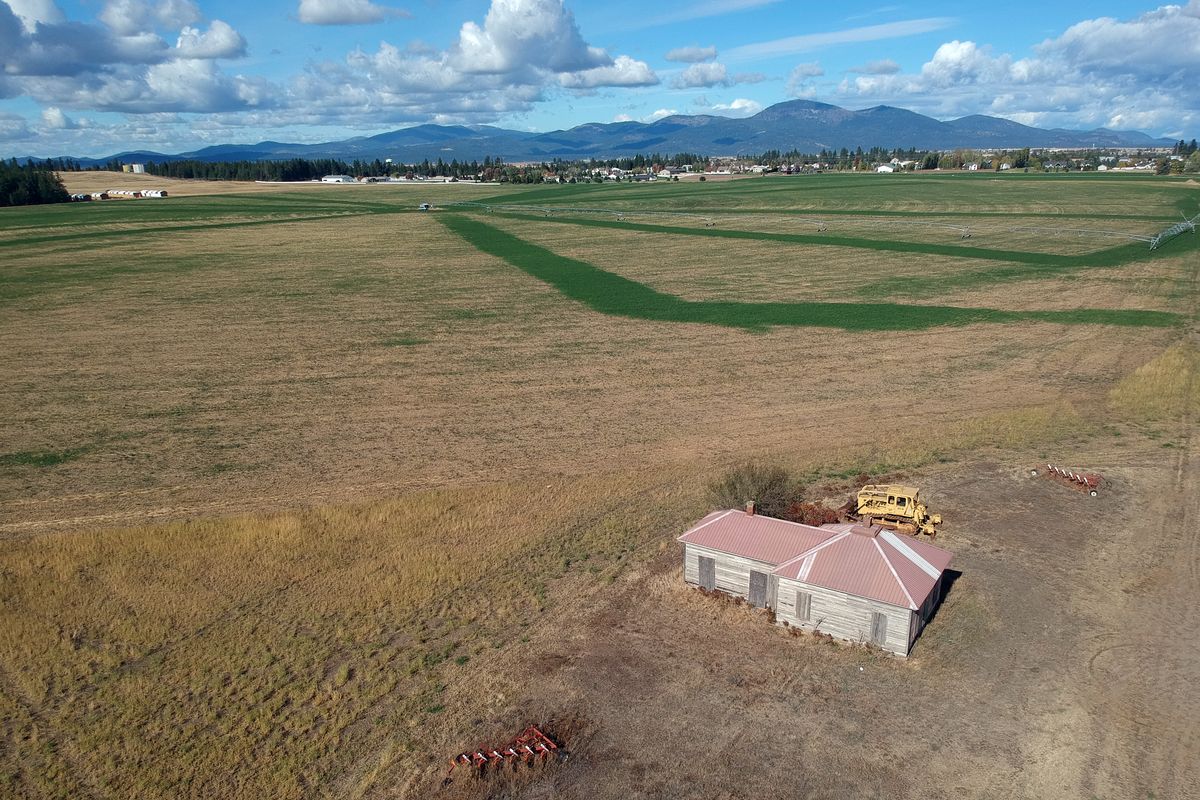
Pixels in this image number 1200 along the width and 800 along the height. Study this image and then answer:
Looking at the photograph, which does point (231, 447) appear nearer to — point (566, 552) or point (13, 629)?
point (13, 629)

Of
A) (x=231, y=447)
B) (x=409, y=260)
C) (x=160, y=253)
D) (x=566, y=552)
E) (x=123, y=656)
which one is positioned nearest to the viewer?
(x=123, y=656)

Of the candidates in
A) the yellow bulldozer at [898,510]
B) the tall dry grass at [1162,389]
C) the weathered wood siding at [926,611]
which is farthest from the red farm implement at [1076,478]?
the weathered wood siding at [926,611]

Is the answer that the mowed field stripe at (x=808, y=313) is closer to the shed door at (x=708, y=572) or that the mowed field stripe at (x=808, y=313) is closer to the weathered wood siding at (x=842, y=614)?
the shed door at (x=708, y=572)

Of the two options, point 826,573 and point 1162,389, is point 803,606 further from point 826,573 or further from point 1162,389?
point 1162,389

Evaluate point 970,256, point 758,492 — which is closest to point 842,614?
point 758,492

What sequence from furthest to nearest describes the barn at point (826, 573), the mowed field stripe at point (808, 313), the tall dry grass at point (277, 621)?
the mowed field stripe at point (808, 313) < the barn at point (826, 573) < the tall dry grass at point (277, 621)

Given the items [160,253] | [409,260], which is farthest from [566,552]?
[160,253]

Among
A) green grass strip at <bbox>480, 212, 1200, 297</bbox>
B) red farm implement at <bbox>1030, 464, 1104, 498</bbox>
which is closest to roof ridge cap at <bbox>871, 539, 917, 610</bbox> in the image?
red farm implement at <bbox>1030, 464, 1104, 498</bbox>
